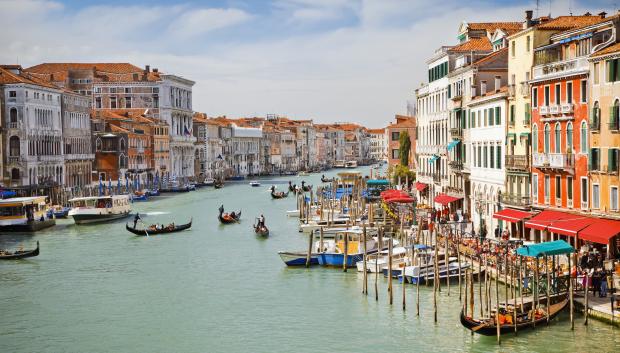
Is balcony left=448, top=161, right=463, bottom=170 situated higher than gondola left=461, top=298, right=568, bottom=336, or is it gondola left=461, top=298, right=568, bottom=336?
balcony left=448, top=161, right=463, bottom=170

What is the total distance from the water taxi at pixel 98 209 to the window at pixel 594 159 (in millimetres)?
17799

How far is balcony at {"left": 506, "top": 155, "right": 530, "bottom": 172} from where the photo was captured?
55.9 feet

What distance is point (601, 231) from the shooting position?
43.3ft

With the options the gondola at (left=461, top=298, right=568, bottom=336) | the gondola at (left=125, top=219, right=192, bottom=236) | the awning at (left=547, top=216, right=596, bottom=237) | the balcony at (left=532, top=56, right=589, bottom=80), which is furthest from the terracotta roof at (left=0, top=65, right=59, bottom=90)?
the gondola at (left=461, top=298, right=568, bottom=336)

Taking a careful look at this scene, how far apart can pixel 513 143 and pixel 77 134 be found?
27132 mm

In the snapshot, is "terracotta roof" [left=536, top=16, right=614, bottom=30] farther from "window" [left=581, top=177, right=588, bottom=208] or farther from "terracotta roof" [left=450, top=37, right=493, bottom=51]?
"terracotta roof" [left=450, top=37, right=493, bottom=51]

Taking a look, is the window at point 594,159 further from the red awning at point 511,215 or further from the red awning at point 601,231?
the red awning at point 511,215

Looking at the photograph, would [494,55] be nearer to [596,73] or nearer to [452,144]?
[452,144]

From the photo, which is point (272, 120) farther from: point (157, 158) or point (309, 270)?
point (309, 270)

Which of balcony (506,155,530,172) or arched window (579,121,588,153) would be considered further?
balcony (506,155,530,172)

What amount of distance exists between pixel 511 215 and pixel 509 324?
5.70 metres

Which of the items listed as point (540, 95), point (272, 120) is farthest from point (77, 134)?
point (272, 120)

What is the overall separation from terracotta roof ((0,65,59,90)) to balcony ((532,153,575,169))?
76.8ft

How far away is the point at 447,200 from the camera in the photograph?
22.6 meters
